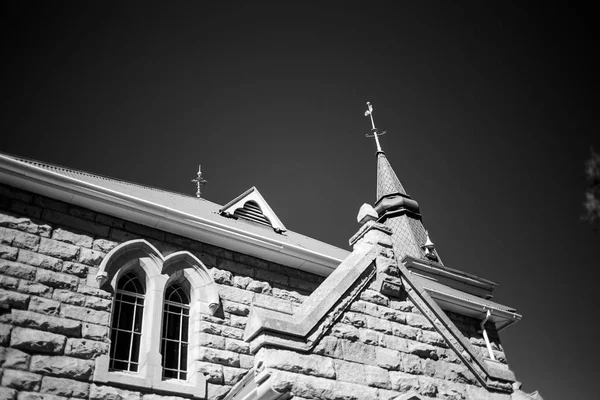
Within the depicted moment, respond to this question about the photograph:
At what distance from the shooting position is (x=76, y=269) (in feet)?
25.7

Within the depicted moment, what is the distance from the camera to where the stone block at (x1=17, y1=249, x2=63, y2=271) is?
295 inches

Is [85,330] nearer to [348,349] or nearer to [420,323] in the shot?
[348,349]

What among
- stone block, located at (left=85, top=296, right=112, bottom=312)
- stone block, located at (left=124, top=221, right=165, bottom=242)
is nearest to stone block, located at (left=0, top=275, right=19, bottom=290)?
stone block, located at (left=85, top=296, right=112, bottom=312)

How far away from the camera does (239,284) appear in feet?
30.6

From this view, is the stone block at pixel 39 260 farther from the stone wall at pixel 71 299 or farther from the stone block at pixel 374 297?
the stone block at pixel 374 297

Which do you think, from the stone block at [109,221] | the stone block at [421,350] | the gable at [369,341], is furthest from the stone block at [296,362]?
the stone block at [109,221]

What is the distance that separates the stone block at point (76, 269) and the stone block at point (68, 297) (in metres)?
0.31

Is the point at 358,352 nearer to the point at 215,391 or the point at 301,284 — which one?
the point at 215,391

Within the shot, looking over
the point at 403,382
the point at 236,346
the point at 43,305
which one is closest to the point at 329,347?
the point at 403,382

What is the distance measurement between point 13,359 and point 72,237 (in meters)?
2.00

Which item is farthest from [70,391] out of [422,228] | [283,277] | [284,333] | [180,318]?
[422,228]

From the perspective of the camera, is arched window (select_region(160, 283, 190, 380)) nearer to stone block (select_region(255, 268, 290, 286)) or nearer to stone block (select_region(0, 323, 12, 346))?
stone block (select_region(255, 268, 290, 286))

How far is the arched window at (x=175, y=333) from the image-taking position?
26.8 ft

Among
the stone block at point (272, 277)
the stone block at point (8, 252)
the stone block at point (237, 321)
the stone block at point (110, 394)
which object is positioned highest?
the stone block at point (272, 277)
